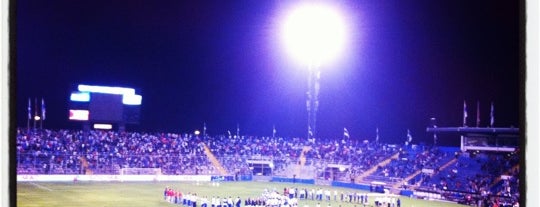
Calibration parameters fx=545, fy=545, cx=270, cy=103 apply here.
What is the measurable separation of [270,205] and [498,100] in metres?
3.25

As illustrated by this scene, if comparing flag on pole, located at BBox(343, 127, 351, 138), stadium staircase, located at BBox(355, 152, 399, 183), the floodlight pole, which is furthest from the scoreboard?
stadium staircase, located at BBox(355, 152, 399, 183)

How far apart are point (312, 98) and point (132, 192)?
14.0 ft

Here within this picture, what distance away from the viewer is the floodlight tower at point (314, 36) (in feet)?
18.7

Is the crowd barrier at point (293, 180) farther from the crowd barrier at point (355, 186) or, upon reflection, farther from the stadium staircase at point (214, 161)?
the stadium staircase at point (214, 161)

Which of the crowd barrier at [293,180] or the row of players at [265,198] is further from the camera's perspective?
the crowd barrier at [293,180]

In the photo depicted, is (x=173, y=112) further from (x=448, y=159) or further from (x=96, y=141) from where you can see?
(x=448, y=159)

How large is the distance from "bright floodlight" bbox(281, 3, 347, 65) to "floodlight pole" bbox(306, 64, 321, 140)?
158mm

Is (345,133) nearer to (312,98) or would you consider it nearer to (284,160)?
(284,160)

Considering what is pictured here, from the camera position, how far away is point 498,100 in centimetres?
569

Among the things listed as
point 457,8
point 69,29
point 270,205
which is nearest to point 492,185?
point 457,8

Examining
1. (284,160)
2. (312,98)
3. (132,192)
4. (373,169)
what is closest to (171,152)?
(132,192)

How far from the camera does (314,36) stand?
21.4 feet

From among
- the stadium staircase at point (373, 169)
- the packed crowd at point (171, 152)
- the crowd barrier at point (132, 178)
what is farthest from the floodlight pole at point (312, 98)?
the crowd barrier at point (132, 178)

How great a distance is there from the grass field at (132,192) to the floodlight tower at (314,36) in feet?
7.07
